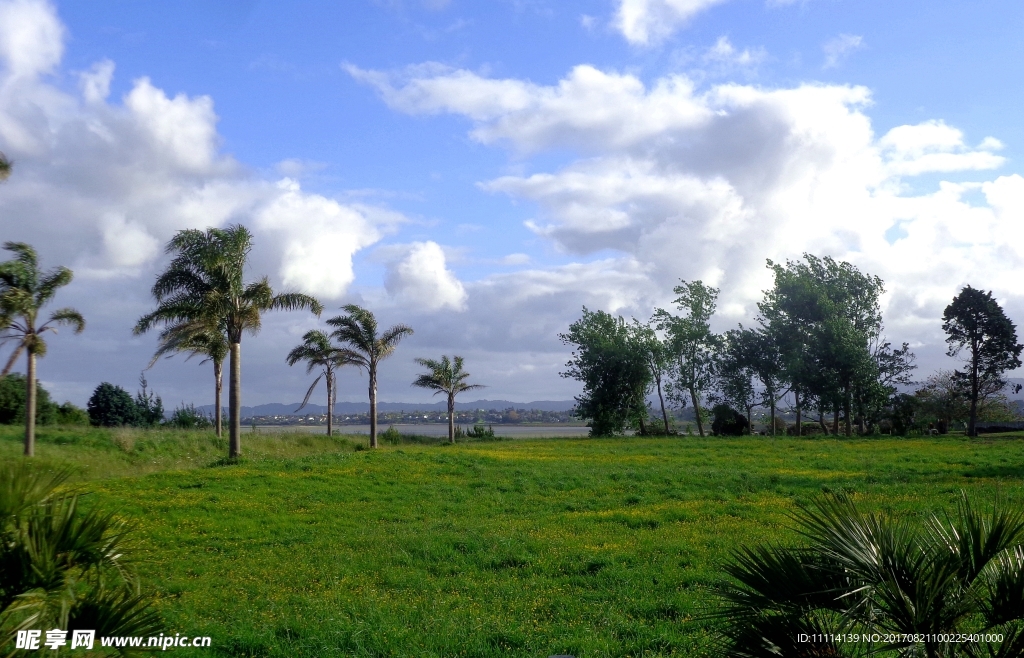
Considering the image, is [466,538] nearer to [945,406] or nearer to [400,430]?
[400,430]

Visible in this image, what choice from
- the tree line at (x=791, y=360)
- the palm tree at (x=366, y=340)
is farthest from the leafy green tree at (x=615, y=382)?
the palm tree at (x=366, y=340)

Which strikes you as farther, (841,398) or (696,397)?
(696,397)

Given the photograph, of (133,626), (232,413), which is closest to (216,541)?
(133,626)

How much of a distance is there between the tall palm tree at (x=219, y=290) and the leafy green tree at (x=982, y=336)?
4722 centimetres

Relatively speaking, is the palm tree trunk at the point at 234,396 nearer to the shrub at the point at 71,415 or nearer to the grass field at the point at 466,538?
the grass field at the point at 466,538

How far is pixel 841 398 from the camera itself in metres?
51.2

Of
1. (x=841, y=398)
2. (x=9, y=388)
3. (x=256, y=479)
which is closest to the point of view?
(x=256, y=479)

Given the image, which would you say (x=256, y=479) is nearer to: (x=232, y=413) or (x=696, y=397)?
(x=232, y=413)

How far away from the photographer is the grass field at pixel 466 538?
770 cm

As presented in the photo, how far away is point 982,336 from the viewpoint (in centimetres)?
5091

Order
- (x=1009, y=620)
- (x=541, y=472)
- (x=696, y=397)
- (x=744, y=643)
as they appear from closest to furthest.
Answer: (x=1009, y=620) → (x=744, y=643) → (x=541, y=472) → (x=696, y=397)

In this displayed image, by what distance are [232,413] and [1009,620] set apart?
26.6 meters

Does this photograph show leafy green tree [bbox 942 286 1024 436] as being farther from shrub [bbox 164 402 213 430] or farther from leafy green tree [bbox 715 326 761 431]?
shrub [bbox 164 402 213 430]

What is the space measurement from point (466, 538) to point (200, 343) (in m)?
29.5
